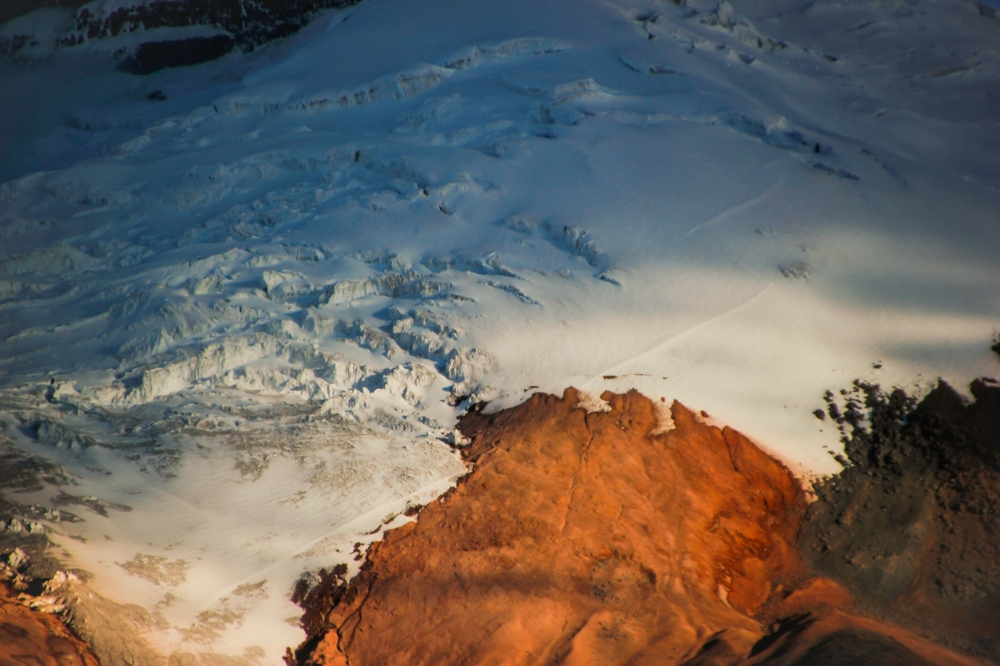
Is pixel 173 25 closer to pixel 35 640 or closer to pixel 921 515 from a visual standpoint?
pixel 35 640

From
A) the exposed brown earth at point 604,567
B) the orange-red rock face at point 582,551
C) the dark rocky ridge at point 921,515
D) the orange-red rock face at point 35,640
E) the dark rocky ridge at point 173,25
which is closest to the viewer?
the orange-red rock face at point 35,640

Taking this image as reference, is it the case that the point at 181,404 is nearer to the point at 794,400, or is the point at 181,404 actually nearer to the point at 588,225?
the point at 588,225

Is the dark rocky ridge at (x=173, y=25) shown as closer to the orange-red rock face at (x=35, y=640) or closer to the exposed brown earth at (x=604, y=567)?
the exposed brown earth at (x=604, y=567)

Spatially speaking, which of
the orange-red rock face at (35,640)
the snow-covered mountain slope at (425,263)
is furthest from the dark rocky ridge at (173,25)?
the orange-red rock face at (35,640)

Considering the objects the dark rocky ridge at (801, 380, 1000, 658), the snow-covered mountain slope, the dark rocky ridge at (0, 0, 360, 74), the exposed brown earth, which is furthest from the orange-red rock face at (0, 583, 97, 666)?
the dark rocky ridge at (0, 0, 360, 74)

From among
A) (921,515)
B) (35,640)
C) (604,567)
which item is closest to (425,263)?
(604,567)

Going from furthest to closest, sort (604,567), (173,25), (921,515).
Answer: (173,25)
(921,515)
(604,567)
